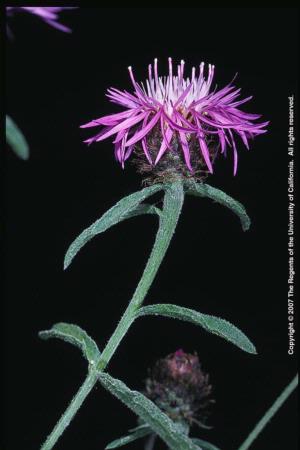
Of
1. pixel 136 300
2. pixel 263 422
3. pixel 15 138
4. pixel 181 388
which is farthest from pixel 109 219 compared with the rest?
pixel 181 388

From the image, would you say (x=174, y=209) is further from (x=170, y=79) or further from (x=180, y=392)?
(x=180, y=392)

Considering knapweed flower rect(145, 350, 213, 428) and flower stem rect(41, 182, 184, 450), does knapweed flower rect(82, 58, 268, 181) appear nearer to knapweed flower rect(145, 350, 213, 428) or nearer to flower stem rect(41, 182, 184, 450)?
flower stem rect(41, 182, 184, 450)

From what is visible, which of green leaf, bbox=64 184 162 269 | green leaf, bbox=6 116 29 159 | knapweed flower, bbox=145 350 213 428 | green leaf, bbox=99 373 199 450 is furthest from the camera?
knapweed flower, bbox=145 350 213 428

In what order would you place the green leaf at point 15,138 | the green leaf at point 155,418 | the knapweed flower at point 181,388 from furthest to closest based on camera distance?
the knapweed flower at point 181,388, the green leaf at point 15,138, the green leaf at point 155,418

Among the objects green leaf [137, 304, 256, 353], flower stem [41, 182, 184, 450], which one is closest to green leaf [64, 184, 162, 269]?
flower stem [41, 182, 184, 450]

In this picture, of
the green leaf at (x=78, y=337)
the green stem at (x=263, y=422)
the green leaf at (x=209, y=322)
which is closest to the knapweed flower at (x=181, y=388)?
the green stem at (x=263, y=422)

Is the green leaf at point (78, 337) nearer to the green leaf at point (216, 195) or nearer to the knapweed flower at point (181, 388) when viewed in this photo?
the green leaf at point (216, 195)

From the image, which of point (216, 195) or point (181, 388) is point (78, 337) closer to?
point (216, 195)
